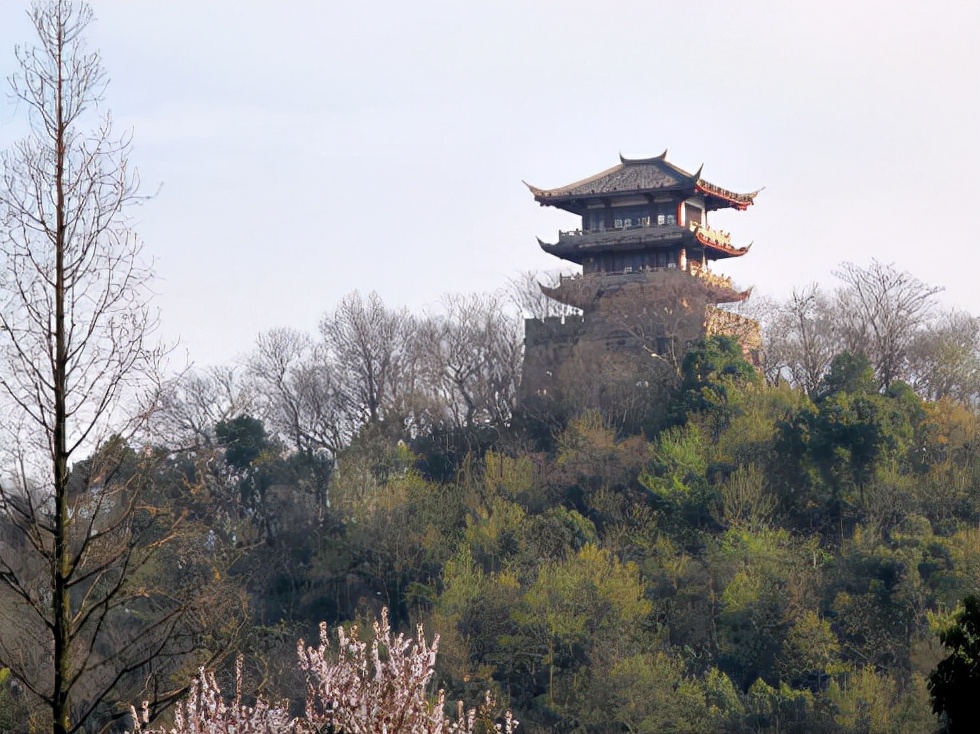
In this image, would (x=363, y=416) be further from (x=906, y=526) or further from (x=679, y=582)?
(x=906, y=526)

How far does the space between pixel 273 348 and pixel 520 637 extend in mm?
18081

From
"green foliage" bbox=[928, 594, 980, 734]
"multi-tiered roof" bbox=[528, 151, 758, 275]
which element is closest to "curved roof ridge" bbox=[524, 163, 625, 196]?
"multi-tiered roof" bbox=[528, 151, 758, 275]

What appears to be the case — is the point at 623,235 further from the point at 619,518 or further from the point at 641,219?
the point at 619,518

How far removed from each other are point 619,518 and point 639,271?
10.5 metres

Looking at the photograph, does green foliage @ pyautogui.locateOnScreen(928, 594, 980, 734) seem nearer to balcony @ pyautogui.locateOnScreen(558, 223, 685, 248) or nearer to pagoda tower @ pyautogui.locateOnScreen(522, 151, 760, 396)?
pagoda tower @ pyautogui.locateOnScreen(522, 151, 760, 396)

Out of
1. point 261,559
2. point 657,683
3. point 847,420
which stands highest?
point 847,420

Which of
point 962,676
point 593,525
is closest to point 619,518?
point 593,525

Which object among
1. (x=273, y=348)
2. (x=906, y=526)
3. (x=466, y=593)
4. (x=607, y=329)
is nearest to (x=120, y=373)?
(x=466, y=593)

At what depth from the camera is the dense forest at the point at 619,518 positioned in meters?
35.9

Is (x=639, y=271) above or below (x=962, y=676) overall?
above

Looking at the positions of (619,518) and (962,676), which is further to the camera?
(619,518)

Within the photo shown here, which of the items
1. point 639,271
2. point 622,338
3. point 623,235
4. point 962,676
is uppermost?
point 623,235

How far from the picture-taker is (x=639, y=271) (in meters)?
49.7

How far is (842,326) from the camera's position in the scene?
47.9 meters
